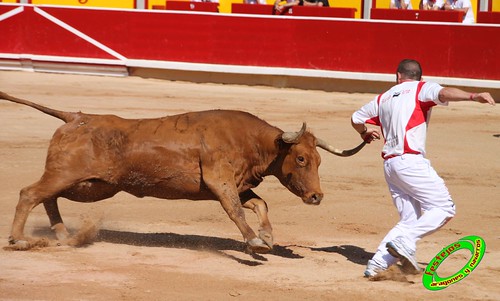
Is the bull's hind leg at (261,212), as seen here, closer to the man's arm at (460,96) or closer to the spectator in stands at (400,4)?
the man's arm at (460,96)

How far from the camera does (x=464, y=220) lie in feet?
30.0

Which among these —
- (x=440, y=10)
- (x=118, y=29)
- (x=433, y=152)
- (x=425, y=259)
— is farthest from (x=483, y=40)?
(x=425, y=259)

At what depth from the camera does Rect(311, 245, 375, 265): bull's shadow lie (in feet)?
25.0

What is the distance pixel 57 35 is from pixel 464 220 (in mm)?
12401

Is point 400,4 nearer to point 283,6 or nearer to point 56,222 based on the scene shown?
point 283,6

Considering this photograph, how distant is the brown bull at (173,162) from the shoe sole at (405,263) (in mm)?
957

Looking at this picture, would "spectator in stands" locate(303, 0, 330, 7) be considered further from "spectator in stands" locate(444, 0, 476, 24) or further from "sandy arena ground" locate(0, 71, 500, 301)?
"sandy arena ground" locate(0, 71, 500, 301)

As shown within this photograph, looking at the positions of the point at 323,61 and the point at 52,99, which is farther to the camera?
the point at 323,61

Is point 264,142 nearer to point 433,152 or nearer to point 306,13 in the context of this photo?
point 433,152

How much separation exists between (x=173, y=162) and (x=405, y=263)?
1.93m

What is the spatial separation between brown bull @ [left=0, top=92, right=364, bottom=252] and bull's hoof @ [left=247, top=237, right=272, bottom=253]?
349mm

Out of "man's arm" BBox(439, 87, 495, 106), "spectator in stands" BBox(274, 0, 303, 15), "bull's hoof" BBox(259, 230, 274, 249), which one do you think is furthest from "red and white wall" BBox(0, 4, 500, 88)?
"man's arm" BBox(439, 87, 495, 106)

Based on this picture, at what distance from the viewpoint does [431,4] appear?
18.6 metres

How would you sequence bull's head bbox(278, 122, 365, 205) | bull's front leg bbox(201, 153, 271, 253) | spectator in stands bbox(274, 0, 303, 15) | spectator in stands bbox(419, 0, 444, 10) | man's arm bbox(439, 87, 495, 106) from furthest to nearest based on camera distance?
spectator in stands bbox(274, 0, 303, 15), spectator in stands bbox(419, 0, 444, 10), bull's head bbox(278, 122, 365, 205), bull's front leg bbox(201, 153, 271, 253), man's arm bbox(439, 87, 495, 106)
